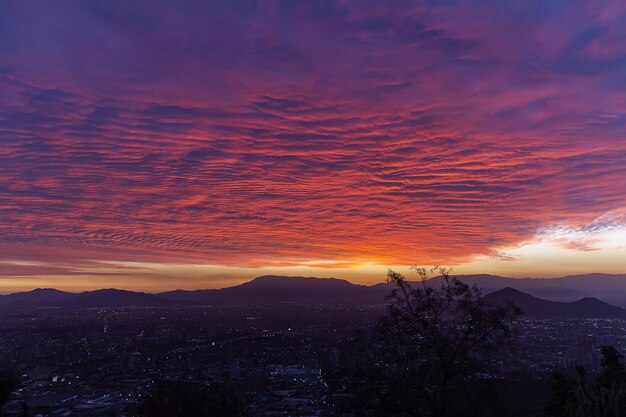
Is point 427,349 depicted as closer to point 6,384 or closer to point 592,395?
point 592,395

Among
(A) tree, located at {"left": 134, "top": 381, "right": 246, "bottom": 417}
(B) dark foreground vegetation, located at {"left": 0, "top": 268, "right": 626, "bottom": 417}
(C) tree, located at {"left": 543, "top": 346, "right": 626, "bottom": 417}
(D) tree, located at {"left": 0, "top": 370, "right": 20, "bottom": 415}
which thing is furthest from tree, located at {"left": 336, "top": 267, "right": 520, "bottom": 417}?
(D) tree, located at {"left": 0, "top": 370, "right": 20, "bottom": 415}

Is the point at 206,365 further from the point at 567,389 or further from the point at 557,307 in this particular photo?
the point at 557,307

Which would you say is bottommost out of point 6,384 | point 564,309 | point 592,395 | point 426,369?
point 564,309

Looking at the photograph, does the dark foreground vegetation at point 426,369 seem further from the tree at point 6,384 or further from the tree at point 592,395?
the tree at point 6,384

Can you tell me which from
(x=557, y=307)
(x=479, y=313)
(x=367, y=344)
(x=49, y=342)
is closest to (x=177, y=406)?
(x=367, y=344)

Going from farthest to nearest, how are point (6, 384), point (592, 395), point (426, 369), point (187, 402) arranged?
point (426, 369), point (187, 402), point (6, 384), point (592, 395)

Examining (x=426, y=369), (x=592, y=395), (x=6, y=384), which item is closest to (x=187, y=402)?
(x=6, y=384)
